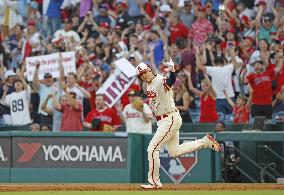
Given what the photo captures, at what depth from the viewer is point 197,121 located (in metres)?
19.8

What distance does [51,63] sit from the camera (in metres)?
20.6

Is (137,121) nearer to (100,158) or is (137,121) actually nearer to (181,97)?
(100,158)

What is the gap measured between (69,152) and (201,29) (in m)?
5.12

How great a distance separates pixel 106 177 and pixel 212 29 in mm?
5277

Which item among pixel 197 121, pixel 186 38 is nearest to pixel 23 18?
pixel 186 38

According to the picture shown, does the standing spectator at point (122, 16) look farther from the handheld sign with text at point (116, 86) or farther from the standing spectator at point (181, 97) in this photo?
the standing spectator at point (181, 97)

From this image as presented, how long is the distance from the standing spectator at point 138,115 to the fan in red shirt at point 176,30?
3.50 m

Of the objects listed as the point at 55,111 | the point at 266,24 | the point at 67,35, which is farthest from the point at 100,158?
the point at 67,35

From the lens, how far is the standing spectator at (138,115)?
1820 centimetres

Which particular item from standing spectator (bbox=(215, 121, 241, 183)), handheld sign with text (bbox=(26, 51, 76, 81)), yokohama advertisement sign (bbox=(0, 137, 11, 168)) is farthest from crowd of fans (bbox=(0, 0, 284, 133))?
yokohama advertisement sign (bbox=(0, 137, 11, 168))

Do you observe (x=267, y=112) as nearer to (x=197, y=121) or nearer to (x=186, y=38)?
(x=197, y=121)

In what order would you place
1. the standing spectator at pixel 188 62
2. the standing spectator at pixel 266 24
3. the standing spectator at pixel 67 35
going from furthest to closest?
the standing spectator at pixel 67 35, the standing spectator at pixel 266 24, the standing spectator at pixel 188 62

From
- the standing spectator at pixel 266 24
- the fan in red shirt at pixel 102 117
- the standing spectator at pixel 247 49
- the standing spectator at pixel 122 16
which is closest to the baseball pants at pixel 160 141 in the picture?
the fan in red shirt at pixel 102 117

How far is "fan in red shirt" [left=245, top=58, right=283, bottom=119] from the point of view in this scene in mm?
18422
